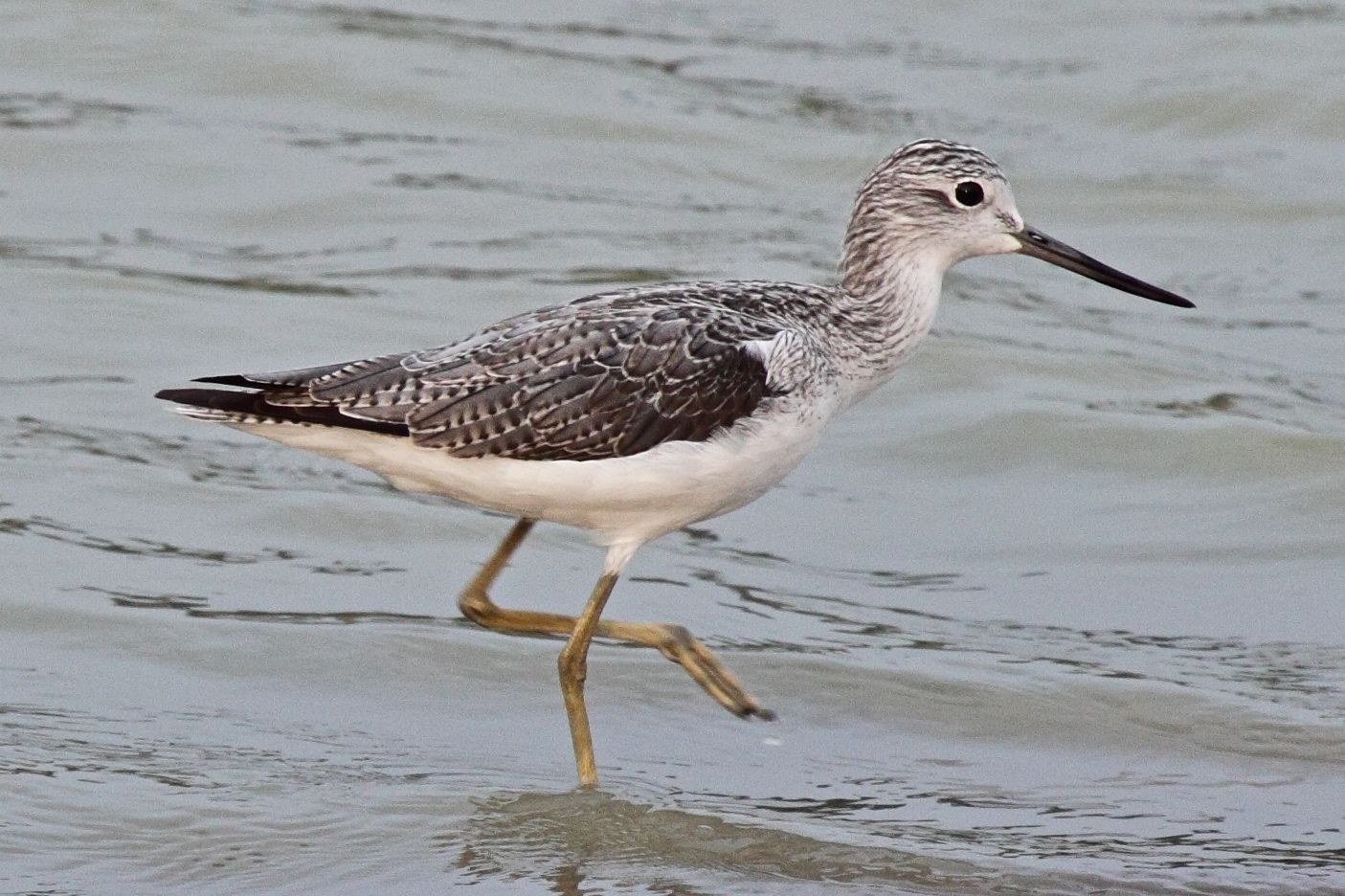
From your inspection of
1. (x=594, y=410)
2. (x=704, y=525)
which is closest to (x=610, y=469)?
(x=594, y=410)

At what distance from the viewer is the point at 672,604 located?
10406mm

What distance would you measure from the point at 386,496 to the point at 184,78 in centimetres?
708

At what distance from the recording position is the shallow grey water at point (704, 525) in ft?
25.9

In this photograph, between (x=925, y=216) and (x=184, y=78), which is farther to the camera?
(x=184, y=78)

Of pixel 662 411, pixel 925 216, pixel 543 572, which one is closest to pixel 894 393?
pixel 543 572

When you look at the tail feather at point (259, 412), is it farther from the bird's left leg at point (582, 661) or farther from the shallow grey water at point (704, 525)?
the shallow grey water at point (704, 525)

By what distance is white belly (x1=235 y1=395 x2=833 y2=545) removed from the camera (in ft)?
26.1

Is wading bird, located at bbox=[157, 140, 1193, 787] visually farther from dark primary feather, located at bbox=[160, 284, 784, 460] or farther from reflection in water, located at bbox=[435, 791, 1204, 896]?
reflection in water, located at bbox=[435, 791, 1204, 896]

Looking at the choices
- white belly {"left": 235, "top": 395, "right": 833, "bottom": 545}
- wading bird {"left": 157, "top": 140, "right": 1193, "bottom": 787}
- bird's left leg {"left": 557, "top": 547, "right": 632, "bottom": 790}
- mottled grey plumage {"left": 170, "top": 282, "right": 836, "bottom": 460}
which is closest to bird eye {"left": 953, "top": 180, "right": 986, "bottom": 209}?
wading bird {"left": 157, "top": 140, "right": 1193, "bottom": 787}

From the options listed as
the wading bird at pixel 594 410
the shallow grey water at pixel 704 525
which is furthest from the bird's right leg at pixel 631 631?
the shallow grey water at pixel 704 525

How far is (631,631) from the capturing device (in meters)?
8.66

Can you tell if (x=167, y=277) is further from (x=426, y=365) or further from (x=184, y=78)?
(x=426, y=365)

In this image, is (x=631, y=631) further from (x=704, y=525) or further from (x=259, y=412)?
(x=704, y=525)

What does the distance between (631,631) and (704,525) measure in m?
2.90
